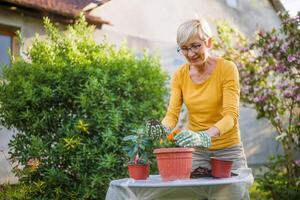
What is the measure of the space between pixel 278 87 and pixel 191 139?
495 cm

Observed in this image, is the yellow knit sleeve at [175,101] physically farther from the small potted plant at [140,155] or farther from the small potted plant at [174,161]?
the small potted plant at [174,161]

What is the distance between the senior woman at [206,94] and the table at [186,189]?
0.38 meters

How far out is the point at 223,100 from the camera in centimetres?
262

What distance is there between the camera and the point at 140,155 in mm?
2594

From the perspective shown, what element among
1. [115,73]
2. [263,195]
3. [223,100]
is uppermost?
[115,73]

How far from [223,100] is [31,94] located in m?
2.93

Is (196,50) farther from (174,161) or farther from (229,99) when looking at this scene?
(174,161)

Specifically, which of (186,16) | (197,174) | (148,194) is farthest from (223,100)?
(186,16)

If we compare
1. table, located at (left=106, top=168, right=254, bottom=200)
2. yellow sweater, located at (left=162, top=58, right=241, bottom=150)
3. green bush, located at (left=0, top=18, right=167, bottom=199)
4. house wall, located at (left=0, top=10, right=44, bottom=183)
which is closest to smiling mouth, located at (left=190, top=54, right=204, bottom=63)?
yellow sweater, located at (left=162, top=58, right=241, bottom=150)

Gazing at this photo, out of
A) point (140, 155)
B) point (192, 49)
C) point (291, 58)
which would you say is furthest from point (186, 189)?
point (291, 58)

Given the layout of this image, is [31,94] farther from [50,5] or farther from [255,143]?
[255,143]

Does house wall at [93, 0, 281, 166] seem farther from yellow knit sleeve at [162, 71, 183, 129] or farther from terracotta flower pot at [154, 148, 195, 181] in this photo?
terracotta flower pot at [154, 148, 195, 181]

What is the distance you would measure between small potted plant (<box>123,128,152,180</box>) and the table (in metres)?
0.25

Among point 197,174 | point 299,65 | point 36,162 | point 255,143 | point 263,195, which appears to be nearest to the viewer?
point 197,174
